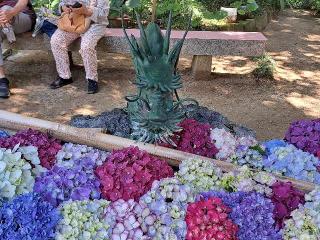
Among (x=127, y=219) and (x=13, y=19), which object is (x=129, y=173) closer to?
(x=127, y=219)

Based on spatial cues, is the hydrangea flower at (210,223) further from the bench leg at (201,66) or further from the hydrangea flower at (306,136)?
the bench leg at (201,66)

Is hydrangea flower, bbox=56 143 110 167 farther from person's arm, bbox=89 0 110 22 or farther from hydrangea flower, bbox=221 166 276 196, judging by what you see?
person's arm, bbox=89 0 110 22

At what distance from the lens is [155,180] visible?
2.57 metres

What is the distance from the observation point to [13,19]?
5570mm

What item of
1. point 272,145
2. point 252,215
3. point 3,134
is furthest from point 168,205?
point 3,134

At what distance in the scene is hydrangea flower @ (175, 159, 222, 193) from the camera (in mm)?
2574

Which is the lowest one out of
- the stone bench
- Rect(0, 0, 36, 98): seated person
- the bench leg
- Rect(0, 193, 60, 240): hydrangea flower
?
the bench leg

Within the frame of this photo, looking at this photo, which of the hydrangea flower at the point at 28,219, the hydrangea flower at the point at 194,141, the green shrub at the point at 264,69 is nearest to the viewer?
the hydrangea flower at the point at 28,219

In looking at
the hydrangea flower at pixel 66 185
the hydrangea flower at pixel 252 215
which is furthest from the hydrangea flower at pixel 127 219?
the hydrangea flower at pixel 252 215

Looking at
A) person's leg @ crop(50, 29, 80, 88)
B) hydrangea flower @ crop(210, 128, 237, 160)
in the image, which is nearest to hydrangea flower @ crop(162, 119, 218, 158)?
hydrangea flower @ crop(210, 128, 237, 160)

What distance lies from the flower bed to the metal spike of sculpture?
27cm

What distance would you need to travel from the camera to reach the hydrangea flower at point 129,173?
2.52m

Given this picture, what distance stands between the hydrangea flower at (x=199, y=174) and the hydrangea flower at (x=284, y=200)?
0.31m

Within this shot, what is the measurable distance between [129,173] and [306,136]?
1281 millimetres
